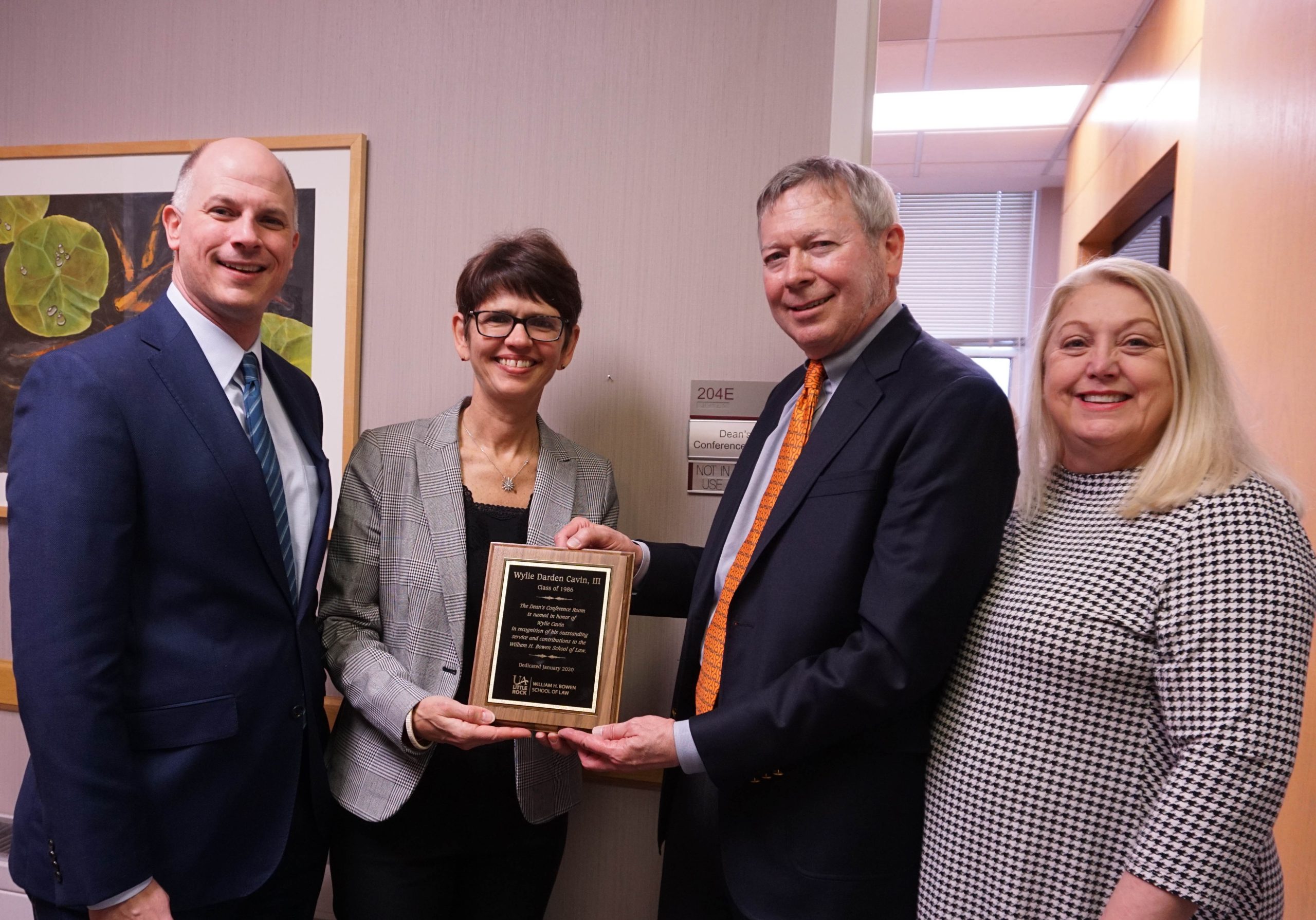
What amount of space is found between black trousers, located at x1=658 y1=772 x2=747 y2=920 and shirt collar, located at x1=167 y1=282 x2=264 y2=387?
1.14 metres

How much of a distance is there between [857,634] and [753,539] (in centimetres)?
27

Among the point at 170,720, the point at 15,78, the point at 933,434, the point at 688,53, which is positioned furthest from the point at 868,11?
the point at 15,78

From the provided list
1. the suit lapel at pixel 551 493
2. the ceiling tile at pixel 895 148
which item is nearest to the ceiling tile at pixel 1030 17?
the ceiling tile at pixel 895 148

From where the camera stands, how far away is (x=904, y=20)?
432 cm

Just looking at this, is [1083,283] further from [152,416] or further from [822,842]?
[152,416]

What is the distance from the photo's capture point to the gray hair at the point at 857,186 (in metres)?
1.48

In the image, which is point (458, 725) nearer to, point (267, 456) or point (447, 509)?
point (447, 509)

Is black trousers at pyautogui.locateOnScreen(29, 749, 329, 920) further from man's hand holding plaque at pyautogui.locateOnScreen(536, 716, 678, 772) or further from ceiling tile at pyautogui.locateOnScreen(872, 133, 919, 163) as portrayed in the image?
ceiling tile at pyautogui.locateOnScreen(872, 133, 919, 163)

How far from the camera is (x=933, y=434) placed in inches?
52.4

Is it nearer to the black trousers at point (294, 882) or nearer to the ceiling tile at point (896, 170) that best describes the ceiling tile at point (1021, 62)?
the ceiling tile at point (896, 170)

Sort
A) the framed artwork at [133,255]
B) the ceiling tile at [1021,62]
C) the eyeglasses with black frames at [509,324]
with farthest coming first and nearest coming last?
the ceiling tile at [1021,62] < the framed artwork at [133,255] < the eyeglasses with black frames at [509,324]

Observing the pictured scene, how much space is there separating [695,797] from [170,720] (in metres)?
0.94

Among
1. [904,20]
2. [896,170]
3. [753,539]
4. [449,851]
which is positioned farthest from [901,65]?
[449,851]

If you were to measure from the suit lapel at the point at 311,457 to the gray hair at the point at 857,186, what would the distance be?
1.03m
